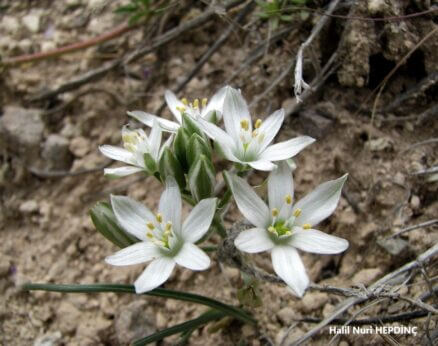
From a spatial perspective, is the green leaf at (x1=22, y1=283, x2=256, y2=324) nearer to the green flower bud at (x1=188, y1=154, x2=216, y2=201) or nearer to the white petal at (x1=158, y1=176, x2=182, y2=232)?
the white petal at (x1=158, y1=176, x2=182, y2=232)

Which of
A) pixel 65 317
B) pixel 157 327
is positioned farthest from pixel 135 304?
pixel 65 317

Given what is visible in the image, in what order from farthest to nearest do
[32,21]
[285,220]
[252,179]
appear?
[32,21], [252,179], [285,220]

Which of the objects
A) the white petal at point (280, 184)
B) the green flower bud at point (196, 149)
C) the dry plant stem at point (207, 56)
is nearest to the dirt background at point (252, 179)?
the dry plant stem at point (207, 56)

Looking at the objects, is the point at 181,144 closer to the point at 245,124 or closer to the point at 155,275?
the point at 245,124

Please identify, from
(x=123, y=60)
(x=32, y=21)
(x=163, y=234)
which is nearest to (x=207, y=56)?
(x=123, y=60)

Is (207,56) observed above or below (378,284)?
above

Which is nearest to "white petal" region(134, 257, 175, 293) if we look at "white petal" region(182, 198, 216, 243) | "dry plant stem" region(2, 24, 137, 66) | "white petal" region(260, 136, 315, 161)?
"white petal" region(182, 198, 216, 243)

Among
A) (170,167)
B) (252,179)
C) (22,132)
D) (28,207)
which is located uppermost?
(170,167)

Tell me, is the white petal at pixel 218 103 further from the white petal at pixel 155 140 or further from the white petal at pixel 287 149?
the white petal at pixel 287 149
